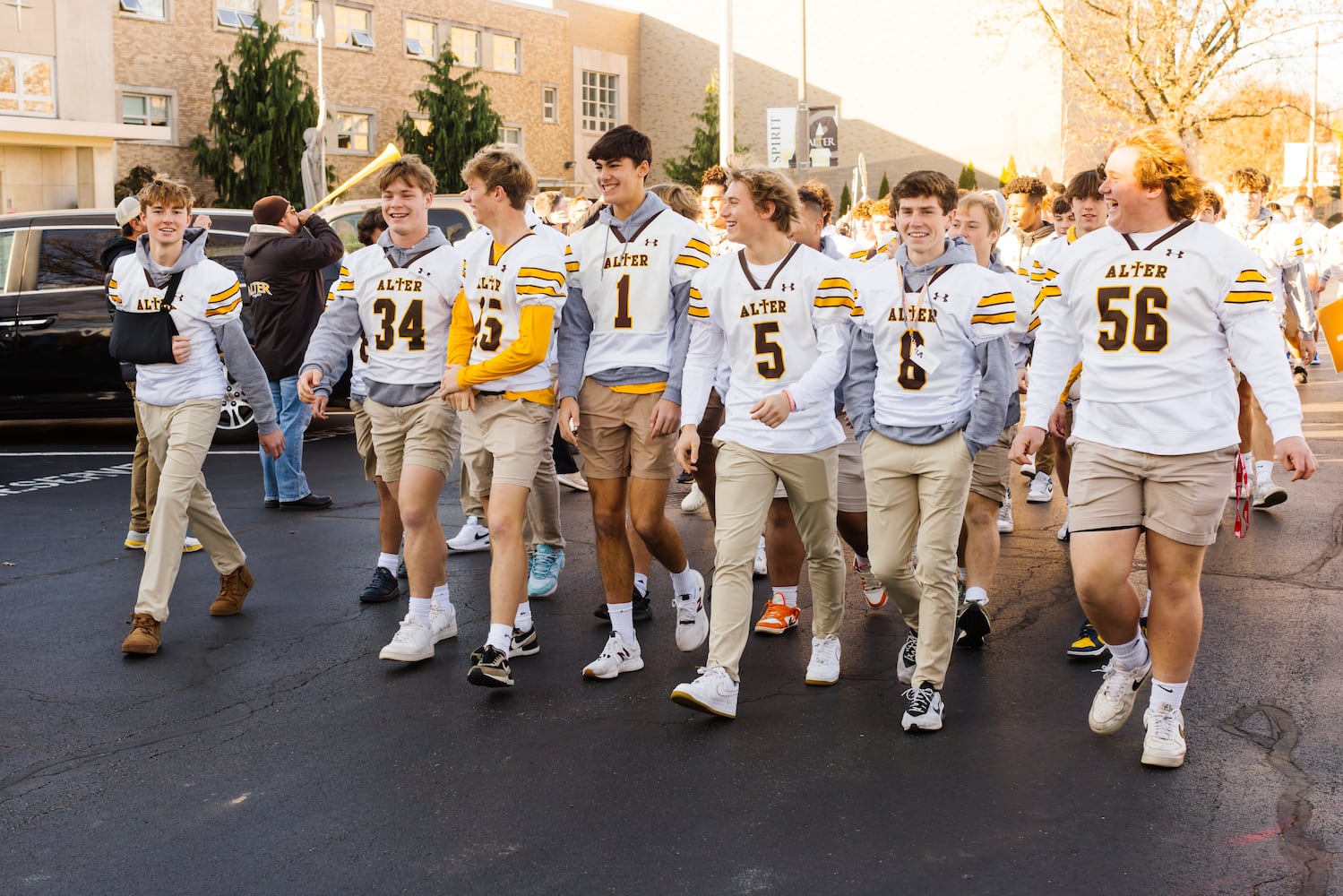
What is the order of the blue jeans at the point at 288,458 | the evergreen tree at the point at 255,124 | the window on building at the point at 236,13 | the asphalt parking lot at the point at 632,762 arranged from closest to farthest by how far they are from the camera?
the asphalt parking lot at the point at 632,762 → the blue jeans at the point at 288,458 → the evergreen tree at the point at 255,124 → the window on building at the point at 236,13

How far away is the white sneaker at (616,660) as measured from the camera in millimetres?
5617

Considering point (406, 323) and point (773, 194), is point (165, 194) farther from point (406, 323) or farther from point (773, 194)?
point (773, 194)

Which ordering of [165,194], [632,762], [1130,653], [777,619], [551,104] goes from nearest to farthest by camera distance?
[632,762], [1130,653], [777,619], [165,194], [551,104]

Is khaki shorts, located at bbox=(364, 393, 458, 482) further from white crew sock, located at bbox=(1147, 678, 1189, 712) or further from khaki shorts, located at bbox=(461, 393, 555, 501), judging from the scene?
white crew sock, located at bbox=(1147, 678, 1189, 712)

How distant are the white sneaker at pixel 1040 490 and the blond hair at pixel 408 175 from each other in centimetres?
493

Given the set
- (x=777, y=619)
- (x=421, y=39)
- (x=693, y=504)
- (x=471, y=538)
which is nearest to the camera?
(x=777, y=619)

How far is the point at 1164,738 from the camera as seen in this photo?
4566mm

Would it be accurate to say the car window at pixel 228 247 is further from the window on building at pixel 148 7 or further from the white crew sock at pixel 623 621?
the window on building at pixel 148 7

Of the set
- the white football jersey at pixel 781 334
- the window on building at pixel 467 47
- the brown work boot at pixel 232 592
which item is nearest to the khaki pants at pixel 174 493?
the brown work boot at pixel 232 592

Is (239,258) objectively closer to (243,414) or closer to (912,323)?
(243,414)

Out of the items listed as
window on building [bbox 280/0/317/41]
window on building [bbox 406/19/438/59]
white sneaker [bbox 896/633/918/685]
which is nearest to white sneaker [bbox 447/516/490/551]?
white sneaker [bbox 896/633/918/685]

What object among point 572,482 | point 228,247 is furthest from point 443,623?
point 228,247

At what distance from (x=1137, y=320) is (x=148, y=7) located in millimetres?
34916

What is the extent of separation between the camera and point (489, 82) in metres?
45.4
